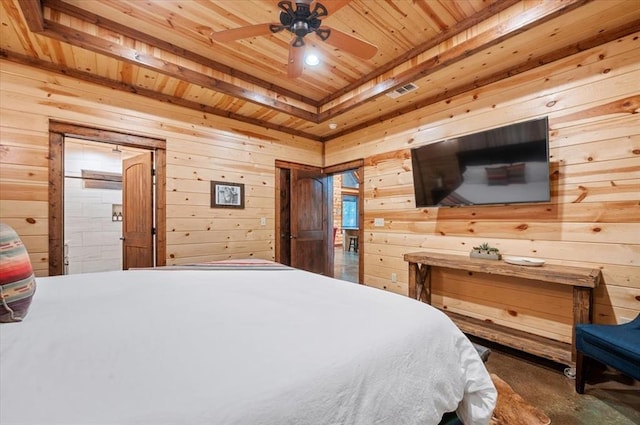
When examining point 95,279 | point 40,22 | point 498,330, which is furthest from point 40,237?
point 498,330

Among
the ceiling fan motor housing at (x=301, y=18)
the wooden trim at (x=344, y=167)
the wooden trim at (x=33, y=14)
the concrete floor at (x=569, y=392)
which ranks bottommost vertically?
the concrete floor at (x=569, y=392)

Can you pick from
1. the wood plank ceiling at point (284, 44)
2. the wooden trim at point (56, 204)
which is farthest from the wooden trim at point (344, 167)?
the wooden trim at point (56, 204)

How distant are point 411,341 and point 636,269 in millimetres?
2307

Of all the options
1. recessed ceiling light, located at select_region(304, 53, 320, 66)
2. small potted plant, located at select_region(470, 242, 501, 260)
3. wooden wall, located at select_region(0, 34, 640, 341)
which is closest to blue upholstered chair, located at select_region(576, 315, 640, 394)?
wooden wall, located at select_region(0, 34, 640, 341)

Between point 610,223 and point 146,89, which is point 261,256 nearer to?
point 146,89

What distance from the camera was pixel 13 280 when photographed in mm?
983

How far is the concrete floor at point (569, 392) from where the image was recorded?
1.71m

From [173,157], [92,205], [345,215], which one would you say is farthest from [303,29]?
[345,215]

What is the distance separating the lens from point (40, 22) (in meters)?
2.03

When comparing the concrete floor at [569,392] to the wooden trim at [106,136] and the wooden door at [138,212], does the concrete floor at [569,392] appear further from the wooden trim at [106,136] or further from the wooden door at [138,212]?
the wooden trim at [106,136]

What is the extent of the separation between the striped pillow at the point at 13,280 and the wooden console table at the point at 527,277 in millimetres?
2857

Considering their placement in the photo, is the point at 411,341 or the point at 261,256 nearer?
the point at 411,341

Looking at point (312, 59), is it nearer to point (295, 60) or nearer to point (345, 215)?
point (295, 60)

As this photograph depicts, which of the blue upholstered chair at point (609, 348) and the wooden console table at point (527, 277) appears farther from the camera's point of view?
the wooden console table at point (527, 277)
